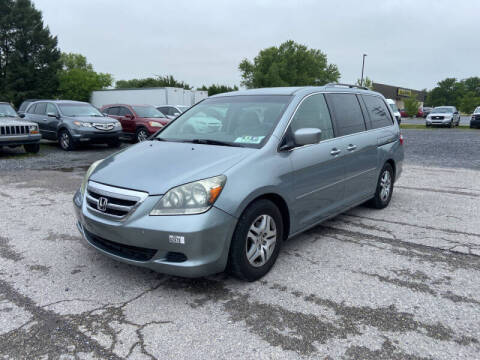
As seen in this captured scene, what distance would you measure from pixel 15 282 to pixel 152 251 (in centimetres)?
139

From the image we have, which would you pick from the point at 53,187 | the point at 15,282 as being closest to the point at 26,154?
the point at 53,187

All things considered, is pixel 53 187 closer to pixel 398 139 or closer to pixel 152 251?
pixel 152 251

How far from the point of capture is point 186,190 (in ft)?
9.57

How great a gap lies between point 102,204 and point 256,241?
135 centimetres

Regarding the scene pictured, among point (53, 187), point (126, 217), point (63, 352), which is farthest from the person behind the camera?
point (53, 187)

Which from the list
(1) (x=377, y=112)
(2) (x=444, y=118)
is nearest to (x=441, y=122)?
(2) (x=444, y=118)

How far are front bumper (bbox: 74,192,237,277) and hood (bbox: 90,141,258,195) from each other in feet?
0.67

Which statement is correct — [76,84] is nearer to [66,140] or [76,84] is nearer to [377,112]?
[66,140]

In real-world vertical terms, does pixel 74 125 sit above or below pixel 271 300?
above

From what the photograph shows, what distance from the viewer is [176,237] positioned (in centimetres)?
280

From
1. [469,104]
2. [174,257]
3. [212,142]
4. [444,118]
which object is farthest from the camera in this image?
[469,104]

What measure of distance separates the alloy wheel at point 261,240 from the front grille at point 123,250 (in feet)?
2.69

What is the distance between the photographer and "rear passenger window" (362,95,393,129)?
17.4ft

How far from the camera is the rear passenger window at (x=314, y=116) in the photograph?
3855mm
